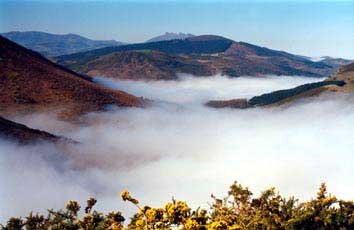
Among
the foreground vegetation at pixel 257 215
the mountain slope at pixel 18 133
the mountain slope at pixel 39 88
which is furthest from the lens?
the mountain slope at pixel 39 88

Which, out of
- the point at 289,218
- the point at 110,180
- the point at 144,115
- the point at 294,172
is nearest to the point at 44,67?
the point at 144,115

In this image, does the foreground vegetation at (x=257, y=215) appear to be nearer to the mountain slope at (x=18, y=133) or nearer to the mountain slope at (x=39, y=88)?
the mountain slope at (x=18, y=133)

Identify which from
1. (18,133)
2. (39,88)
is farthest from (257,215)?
(39,88)

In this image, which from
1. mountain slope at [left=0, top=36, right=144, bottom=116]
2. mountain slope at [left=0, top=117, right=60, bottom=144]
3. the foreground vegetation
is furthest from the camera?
mountain slope at [left=0, top=36, right=144, bottom=116]

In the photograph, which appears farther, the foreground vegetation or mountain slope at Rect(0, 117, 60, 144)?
mountain slope at Rect(0, 117, 60, 144)

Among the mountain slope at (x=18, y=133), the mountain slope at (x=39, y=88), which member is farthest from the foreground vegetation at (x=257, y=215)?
the mountain slope at (x=39, y=88)

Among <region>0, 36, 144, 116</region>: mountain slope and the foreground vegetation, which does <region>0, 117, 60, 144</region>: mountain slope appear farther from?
the foreground vegetation

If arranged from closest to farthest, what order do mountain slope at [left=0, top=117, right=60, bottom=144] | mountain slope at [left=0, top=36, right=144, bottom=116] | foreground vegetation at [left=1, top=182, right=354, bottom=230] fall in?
foreground vegetation at [left=1, top=182, right=354, bottom=230] → mountain slope at [left=0, top=117, right=60, bottom=144] → mountain slope at [left=0, top=36, right=144, bottom=116]

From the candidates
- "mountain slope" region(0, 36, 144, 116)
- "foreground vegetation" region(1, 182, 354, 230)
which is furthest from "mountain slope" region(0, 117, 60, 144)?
"foreground vegetation" region(1, 182, 354, 230)

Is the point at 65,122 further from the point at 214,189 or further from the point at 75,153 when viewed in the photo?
the point at 214,189

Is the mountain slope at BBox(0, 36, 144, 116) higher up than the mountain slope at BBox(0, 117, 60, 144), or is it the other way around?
the mountain slope at BBox(0, 36, 144, 116)
